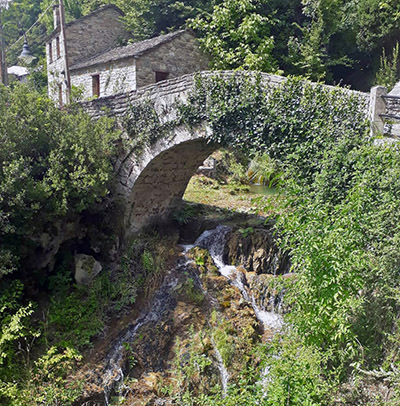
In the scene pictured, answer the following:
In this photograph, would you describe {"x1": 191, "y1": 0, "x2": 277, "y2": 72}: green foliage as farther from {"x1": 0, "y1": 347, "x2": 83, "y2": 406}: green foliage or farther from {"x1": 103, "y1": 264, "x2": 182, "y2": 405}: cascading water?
{"x1": 0, "y1": 347, "x2": 83, "y2": 406}: green foliage

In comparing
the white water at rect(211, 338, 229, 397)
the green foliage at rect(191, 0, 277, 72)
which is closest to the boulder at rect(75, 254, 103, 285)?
the white water at rect(211, 338, 229, 397)

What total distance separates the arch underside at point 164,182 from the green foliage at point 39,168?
1186 millimetres

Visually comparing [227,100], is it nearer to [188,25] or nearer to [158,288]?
[158,288]

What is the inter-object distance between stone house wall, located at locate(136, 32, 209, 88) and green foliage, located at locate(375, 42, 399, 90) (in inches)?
251

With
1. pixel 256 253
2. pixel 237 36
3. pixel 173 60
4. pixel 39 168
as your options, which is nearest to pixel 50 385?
pixel 39 168

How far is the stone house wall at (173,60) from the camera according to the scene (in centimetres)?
1248

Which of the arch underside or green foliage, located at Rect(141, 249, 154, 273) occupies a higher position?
the arch underside

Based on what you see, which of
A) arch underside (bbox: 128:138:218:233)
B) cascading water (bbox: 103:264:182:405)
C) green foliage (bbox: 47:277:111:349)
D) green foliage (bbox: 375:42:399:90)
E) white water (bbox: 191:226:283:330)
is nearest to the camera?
cascading water (bbox: 103:264:182:405)

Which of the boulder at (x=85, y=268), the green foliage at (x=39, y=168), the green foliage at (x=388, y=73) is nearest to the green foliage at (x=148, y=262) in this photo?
the boulder at (x=85, y=268)

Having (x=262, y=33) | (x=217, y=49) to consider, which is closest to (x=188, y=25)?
(x=217, y=49)

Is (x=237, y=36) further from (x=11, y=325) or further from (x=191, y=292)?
(x=11, y=325)

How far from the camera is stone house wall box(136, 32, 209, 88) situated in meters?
12.5

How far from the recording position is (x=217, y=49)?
13.7 metres

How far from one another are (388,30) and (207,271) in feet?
39.4
